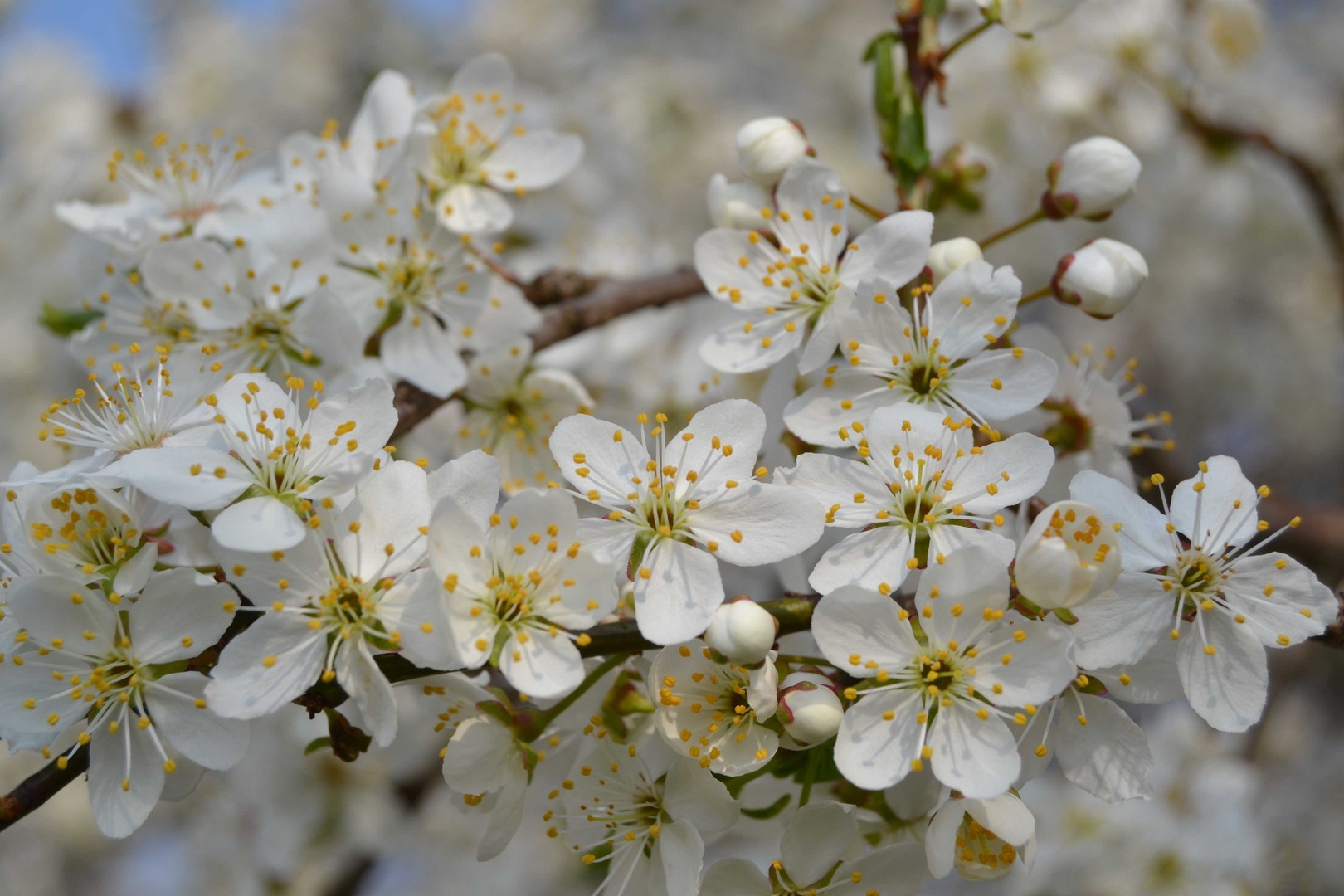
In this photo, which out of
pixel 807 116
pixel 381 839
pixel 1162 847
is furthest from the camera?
pixel 807 116

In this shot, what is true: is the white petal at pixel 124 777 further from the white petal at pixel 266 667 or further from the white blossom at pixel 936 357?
the white blossom at pixel 936 357

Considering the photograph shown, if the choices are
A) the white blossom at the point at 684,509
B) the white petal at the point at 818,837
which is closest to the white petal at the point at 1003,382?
the white blossom at the point at 684,509

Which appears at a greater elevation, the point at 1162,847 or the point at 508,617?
the point at 508,617

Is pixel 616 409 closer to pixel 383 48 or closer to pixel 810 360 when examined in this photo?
pixel 810 360

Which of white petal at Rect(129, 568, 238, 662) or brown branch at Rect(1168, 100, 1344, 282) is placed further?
brown branch at Rect(1168, 100, 1344, 282)

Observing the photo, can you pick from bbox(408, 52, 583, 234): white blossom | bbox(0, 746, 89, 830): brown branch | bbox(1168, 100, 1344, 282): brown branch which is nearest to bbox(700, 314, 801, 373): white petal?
bbox(408, 52, 583, 234): white blossom

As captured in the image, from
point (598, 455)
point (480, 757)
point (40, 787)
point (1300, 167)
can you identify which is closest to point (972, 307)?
point (598, 455)

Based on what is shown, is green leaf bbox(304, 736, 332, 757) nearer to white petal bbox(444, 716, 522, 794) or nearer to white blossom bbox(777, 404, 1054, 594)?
white petal bbox(444, 716, 522, 794)

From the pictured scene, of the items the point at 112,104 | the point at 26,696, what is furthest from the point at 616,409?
the point at 112,104
